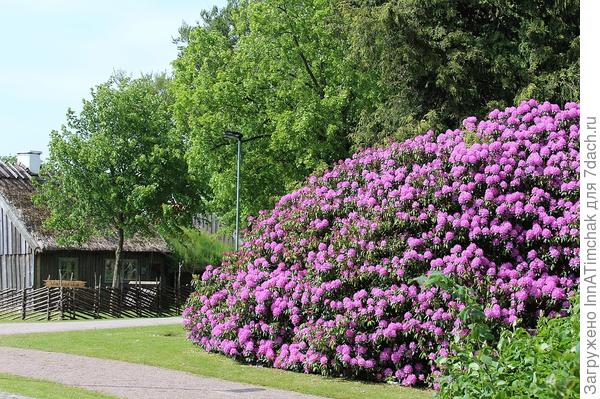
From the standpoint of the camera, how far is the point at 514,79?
26.0 m

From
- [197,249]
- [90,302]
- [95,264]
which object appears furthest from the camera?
[197,249]

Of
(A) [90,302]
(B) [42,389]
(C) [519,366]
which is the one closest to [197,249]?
(A) [90,302]

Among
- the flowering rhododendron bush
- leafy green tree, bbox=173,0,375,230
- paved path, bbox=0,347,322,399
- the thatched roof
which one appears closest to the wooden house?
the thatched roof

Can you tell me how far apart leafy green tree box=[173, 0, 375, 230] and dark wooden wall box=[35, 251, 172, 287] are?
10.2m

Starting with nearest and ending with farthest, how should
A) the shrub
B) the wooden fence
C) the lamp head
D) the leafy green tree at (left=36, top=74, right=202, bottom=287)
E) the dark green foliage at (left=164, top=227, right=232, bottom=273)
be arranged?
the shrub, the lamp head, the wooden fence, the leafy green tree at (left=36, top=74, right=202, bottom=287), the dark green foliage at (left=164, top=227, right=232, bottom=273)

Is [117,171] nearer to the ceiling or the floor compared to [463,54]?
nearer to the floor

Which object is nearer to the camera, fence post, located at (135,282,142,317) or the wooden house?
fence post, located at (135,282,142,317)

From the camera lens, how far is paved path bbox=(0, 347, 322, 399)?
12.9 meters

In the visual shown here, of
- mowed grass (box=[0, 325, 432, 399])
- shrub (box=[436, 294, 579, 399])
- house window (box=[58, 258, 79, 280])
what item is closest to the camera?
shrub (box=[436, 294, 579, 399])

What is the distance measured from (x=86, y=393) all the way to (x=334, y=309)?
5173mm

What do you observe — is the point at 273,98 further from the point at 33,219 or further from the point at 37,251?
the point at 33,219

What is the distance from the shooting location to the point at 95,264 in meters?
45.3

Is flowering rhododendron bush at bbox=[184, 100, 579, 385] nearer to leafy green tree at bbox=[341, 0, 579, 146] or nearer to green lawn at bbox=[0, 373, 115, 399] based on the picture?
green lawn at bbox=[0, 373, 115, 399]

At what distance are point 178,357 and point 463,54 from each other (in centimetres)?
1311
